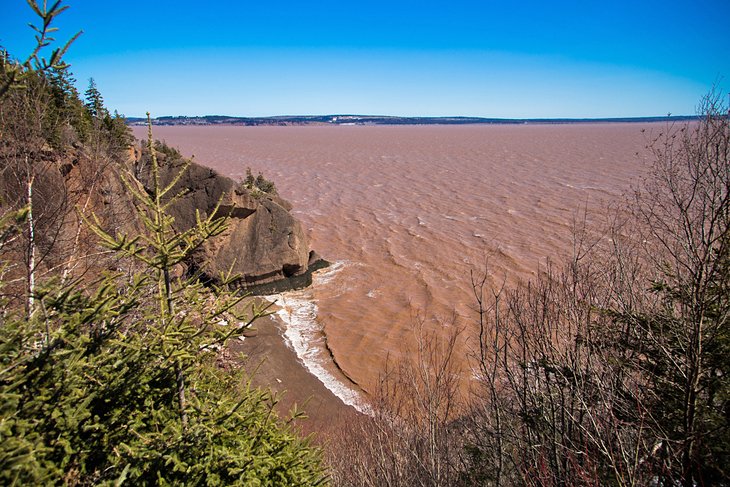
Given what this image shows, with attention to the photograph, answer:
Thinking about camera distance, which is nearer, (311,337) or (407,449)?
(407,449)

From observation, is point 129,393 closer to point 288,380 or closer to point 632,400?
point 632,400

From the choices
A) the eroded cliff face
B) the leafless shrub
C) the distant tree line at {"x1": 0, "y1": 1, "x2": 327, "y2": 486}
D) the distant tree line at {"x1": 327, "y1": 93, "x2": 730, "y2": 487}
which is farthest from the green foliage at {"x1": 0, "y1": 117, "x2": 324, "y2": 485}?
the eroded cliff face

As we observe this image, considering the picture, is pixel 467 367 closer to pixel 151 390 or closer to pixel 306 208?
pixel 151 390

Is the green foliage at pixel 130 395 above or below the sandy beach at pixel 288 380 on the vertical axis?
above

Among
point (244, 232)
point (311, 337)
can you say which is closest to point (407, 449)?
point (311, 337)

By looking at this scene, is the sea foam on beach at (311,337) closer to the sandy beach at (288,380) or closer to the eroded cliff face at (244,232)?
the sandy beach at (288,380)

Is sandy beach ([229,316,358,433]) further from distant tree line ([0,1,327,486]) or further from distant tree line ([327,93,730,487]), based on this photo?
distant tree line ([0,1,327,486])

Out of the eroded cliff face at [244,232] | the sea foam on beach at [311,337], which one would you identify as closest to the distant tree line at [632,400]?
the sea foam on beach at [311,337]
